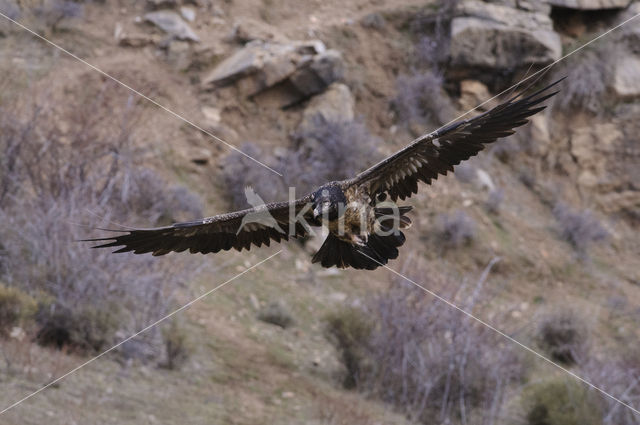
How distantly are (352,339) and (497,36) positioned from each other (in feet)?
27.6

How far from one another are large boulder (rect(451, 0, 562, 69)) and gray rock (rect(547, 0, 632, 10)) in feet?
1.70

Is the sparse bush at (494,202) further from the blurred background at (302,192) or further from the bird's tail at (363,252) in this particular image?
the bird's tail at (363,252)

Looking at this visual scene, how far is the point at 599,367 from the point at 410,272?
103 inches

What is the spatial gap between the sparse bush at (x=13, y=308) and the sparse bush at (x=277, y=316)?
3464 millimetres

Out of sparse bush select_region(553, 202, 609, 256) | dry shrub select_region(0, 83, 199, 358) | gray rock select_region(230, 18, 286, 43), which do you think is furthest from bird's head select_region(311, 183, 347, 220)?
sparse bush select_region(553, 202, 609, 256)

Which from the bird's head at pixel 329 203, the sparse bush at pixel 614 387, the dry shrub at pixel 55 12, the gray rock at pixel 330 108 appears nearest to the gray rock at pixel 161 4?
the dry shrub at pixel 55 12

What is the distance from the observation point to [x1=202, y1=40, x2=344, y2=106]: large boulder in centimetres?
1439

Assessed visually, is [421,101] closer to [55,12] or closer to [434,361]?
[55,12]

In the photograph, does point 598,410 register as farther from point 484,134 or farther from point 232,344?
point 484,134

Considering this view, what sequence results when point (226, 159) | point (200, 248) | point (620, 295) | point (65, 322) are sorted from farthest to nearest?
1. point (620, 295)
2. point (226, 159)
3. point (65, 322)
4. point (200, 248)

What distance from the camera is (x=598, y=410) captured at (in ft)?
29.0

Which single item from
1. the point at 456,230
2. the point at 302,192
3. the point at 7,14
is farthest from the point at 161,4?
the point at 456,230

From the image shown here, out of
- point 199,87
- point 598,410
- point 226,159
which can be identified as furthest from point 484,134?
point 199,87

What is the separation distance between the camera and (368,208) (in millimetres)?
5141
